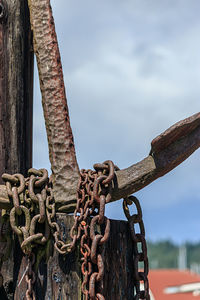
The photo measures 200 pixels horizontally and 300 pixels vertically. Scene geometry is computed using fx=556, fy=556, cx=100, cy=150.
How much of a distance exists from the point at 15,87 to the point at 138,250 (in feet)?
4.82

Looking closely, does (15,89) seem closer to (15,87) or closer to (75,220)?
(15,87)

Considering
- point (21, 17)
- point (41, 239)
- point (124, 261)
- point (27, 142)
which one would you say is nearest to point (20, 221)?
point (41, 239)

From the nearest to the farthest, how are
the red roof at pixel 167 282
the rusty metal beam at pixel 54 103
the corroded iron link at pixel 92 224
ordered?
the corroded iron link at pixel 92 224, the rusty metal beam at pixel 54 103, the red roof at pixel 167 282

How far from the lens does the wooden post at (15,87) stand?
3.81 m

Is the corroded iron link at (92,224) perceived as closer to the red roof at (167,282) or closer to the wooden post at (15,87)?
the wooden post at (15,87)

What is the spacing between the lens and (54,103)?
3.52 meters

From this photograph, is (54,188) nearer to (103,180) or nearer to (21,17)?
(103,180)

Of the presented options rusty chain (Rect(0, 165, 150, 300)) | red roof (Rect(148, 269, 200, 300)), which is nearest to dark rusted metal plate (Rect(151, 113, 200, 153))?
rusty chain (Rect(0, 165, 150, 300))

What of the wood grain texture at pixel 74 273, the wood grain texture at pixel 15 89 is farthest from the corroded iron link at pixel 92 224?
the wood grain texture at pixel 15 89

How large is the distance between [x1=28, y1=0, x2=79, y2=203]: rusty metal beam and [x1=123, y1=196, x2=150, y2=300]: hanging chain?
39cm

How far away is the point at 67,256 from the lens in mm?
3102

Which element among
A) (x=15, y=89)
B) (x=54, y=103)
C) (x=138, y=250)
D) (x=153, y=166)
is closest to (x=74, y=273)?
(x=138, y=250)

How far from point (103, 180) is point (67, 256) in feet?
1.54

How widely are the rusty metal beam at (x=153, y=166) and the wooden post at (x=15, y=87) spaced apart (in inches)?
23.8
